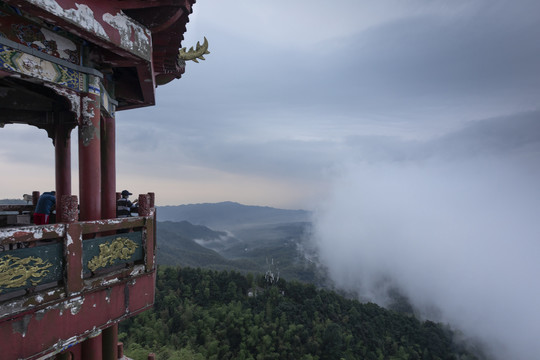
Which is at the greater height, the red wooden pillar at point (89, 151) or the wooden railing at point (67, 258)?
the red wooden pillar at point (89, 151)

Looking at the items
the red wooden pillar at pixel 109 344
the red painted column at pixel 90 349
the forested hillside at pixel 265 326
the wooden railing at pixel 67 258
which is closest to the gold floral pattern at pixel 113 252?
the wooden railing at pixel 67 258

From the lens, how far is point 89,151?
5527 millimetres

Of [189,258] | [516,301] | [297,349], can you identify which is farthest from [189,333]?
[516,301]

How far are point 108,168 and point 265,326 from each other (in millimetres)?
46183

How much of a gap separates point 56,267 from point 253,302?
57699 millimetres

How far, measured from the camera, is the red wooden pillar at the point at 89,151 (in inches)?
216

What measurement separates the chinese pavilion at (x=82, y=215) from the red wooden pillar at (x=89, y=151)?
0.02 meters

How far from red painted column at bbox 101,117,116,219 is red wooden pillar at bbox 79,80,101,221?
1345mm

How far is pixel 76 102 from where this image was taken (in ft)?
17.7

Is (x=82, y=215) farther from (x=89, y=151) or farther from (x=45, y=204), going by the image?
(x=89, y=151)

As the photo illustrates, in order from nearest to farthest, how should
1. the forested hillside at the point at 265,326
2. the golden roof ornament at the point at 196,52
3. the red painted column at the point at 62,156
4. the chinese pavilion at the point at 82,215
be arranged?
the chinese pavilion at the point at 82,215 < the golden roof ornament at the point at 196,52 < the red painted column at the point at 62,156 < the forested hillside at the point at 265,326

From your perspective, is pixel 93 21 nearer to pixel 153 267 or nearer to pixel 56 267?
pixel 56 267

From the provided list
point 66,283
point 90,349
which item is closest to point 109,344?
point 90,349

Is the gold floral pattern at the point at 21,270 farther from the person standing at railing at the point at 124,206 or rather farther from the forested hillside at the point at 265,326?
the forested hillside at the point at 265,326
